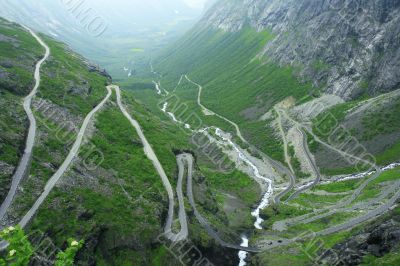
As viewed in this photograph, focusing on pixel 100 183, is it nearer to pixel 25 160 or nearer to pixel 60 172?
pixel 60 172

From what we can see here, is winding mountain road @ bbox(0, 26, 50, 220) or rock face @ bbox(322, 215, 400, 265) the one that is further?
winding mountain road @ bbox(0, 26, 50, 220)

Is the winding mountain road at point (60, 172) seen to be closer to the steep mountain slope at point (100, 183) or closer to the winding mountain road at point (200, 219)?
the steep mountain slope at point (100, 183)

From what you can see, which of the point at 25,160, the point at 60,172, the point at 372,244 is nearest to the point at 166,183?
the point at 60,172

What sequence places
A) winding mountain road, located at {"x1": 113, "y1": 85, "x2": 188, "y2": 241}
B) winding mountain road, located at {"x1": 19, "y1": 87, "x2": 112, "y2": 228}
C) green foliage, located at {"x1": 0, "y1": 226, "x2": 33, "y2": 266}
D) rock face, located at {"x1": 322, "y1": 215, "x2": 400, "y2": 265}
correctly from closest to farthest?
green foliage, located at {"x1": 0, "y1": 226, "x2": 33, "y2": 266}
rock face, located at {"x1": 322, "y1": 215, "x2": 400, "y2": 265}
winding mountain road, located at {"x1": 19, "y1": 87, "x2": 112, "y2": 228}
winding mountain road, located at {"x1": 113, "y1": 85, "x2": 188, "y2": 241}

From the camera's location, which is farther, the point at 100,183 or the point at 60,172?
the point at 100,183

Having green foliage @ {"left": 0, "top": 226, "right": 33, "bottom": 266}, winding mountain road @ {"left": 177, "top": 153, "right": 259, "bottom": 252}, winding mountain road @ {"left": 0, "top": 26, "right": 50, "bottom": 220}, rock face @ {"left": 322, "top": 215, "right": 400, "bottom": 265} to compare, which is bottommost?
winding mountain road @ {"left": 0, "top": 26, "right": 50, "bottom": 220}

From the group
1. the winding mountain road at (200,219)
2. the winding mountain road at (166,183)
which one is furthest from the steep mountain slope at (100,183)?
the winding mountain road at (166,183)

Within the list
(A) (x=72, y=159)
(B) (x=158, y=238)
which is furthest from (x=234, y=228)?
(A) (x=72, y=159)

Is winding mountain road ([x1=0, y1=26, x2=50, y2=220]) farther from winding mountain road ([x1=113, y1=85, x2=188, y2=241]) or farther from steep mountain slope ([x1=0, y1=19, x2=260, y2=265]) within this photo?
winding mountain road ([x1=113, y1=85, x2=188, y2=241])

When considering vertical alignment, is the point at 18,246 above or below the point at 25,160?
above

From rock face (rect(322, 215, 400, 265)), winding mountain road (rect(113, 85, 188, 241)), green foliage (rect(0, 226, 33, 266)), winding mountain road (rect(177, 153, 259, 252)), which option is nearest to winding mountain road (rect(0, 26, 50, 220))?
winding mountain road (rect(113, 85, 188, 241))

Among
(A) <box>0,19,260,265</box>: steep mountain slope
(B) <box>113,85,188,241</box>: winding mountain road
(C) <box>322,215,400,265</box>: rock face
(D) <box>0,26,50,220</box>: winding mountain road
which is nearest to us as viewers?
(C) <box>322,215,400,265</box>: rock face
